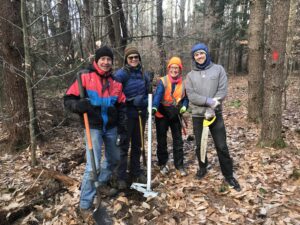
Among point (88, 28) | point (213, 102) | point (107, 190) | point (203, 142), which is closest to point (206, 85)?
point (213, 102)

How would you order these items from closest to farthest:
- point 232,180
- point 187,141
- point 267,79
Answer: point 232,180, point 267,79, point 187,141

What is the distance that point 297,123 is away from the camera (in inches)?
310

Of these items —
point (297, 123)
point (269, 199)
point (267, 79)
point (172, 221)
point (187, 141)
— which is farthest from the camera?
point (297, 123)

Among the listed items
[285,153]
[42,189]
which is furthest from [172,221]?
[285,153]

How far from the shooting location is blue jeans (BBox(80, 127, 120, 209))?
4105 mm

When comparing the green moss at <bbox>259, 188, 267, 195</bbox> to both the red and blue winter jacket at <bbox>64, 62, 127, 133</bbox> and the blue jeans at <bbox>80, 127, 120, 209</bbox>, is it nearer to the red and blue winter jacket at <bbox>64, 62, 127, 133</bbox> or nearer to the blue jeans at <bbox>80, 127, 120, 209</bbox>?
the blue jeans at <bbox>80, 127, 120, 209</bbox>

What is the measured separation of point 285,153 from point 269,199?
1.62 meters

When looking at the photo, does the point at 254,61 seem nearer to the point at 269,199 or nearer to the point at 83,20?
the point at 269,199

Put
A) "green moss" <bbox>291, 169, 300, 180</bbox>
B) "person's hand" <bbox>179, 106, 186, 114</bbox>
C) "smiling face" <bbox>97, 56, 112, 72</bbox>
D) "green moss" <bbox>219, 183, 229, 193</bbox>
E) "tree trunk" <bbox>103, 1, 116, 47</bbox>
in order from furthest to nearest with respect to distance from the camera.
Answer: "tree trunk" <bbox>103, 1, 116, 47</bbox> < "person's hand" <bbox>179, 106, 186, 114</bbox> < "green moss" <bbox>291, 169, 300, 180</bbox> < "green moss" <bbox>219, 183, 229, 193</bbox> < "smiling face" <bbox>97, 56, 112, 72</bbox>

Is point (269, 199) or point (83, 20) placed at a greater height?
point (83, 20)

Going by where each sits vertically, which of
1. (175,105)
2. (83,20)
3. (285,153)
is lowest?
(285,153)

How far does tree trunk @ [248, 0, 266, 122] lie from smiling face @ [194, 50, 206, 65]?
374 centimetres

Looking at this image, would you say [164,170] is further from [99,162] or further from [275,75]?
[275,75]

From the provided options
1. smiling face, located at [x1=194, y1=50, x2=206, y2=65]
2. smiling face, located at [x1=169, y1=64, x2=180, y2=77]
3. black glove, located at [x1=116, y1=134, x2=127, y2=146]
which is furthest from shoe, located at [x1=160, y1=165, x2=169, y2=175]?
smiling face, located at [x1=194, y1=50, x2=206, y2=65]
